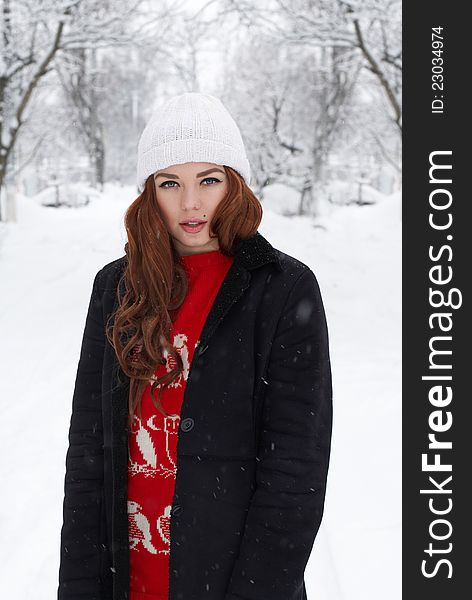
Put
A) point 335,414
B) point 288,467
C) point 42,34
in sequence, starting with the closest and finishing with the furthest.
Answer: point 288,467
point 335,414
point 42,34

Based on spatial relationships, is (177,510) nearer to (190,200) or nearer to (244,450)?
(244,450)

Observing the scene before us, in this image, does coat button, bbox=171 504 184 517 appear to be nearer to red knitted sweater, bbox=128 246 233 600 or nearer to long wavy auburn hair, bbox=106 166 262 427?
red knitted sweater, bbox=128 246 233 600

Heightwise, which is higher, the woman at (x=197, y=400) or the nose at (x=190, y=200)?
the nose at (x=190, y=200)

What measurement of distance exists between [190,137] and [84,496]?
40.3 inches

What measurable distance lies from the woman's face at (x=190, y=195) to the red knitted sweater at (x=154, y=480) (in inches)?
9.7

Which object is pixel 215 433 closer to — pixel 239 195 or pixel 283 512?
pixel 283 512

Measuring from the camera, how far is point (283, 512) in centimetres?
152

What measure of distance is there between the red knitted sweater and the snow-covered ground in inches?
48.8

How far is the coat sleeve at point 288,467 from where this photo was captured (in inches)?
60.2

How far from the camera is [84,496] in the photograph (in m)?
1.75

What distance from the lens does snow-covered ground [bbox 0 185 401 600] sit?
3504mm

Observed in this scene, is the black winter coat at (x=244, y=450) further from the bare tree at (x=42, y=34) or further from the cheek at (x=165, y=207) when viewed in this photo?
the bare tree at (x=42, y=34)

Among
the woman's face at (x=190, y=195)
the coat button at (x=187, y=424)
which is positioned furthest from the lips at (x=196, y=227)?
the coat button at (x=187, y=424)

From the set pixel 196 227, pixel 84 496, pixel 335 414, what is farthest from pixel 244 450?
pixel 335 414
